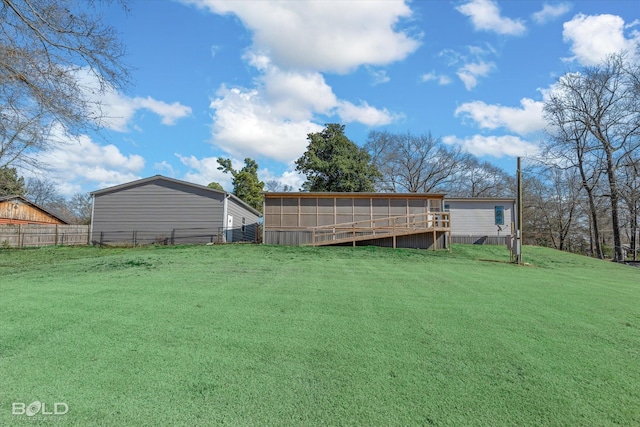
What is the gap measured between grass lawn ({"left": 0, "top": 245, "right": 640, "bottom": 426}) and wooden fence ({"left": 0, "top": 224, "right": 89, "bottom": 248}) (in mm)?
15215

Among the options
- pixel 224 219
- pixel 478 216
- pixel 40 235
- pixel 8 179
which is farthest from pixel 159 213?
pixel 478 216

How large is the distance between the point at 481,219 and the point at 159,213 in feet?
61.7

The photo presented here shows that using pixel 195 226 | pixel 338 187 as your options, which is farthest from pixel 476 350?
pixel 338 187

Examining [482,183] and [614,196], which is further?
[482,183]

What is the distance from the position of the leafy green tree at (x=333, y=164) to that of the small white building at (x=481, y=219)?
8.75 metres

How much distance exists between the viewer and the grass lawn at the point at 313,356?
2.33m

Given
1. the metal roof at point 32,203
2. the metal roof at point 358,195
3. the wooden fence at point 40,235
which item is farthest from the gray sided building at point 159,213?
the metal roof at point 32,203

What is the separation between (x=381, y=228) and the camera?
16625mm

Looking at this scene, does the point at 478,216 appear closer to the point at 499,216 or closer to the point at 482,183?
the point at 499,216

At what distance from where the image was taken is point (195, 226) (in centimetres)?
1803

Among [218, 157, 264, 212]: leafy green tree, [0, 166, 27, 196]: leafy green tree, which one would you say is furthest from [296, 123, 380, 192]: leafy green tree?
[0, 166, 27, 196]: leafy green tree

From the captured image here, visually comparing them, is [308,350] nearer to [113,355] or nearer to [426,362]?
[426,362]

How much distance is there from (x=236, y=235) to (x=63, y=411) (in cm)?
1806

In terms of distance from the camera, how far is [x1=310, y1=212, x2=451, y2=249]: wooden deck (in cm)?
1658
